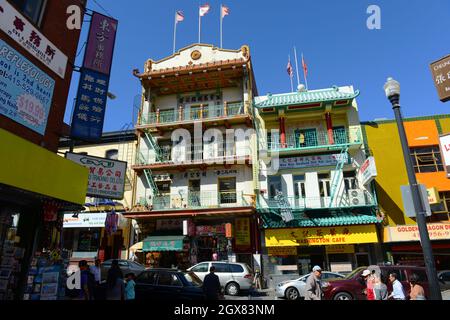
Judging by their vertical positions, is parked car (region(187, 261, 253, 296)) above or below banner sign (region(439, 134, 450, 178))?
below

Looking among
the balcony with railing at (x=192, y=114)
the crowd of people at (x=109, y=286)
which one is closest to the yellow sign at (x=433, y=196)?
the balcony with railing at (x=192, y=114)

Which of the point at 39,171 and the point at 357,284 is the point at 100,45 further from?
the point at 357,284

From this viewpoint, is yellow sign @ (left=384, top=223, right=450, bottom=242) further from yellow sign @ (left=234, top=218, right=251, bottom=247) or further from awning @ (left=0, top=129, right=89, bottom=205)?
awning @ (left=0, top=129, right=89, bottom=205)

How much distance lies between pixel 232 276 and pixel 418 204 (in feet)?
36.3

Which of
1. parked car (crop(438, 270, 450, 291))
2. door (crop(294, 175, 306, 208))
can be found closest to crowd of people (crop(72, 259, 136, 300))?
door (crop(294, 175, 306, 208))

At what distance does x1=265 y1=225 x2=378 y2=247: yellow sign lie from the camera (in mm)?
19406

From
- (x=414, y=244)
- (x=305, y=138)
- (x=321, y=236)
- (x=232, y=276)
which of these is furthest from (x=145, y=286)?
(x=414, y=244)

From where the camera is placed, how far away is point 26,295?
884 cm

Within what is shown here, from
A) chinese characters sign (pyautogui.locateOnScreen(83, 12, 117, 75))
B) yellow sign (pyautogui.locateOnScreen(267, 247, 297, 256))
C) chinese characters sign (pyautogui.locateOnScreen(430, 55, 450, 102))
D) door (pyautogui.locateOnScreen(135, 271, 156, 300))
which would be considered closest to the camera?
chinese characters sign (pyautogui.locateOnScreen(430, 55, 450, 102))

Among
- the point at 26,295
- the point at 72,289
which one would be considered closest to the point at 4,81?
the point at 26,295

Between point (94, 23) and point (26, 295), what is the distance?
31.0ft

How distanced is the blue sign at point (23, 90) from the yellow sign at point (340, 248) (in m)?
17.3

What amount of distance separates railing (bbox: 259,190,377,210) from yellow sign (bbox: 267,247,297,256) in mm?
2637

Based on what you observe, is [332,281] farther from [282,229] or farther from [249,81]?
[249,81]
